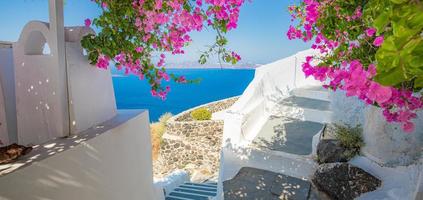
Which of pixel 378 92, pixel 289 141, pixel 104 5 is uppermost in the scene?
pixel 104 5

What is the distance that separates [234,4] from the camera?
9.36 ft

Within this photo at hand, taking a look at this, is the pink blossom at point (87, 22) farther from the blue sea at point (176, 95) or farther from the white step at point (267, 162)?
the blue sea at point (176, 95)

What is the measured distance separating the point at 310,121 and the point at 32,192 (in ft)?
24.8

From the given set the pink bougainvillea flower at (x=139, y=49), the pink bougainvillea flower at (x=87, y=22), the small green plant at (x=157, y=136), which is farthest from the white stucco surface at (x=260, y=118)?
the small green plant at (x=157, y=136)

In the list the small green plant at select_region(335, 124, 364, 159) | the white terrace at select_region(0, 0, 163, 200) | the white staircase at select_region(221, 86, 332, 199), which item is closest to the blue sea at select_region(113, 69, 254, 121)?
the white staircase at select_region(221, 86, 332, 199)

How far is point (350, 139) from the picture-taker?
241 inches

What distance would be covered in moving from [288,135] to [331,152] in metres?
1.58

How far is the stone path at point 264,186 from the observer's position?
17.9 feet

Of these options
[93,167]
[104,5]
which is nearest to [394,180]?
[93,167]

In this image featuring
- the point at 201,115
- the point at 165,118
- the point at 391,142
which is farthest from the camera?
the point at 165,118

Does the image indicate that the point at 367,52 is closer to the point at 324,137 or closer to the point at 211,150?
the point at 324,137

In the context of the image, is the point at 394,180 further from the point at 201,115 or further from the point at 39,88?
the point at 201,115

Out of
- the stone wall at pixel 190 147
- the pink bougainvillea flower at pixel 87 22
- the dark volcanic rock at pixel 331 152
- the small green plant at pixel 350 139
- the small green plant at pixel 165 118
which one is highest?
the pink bougainvillea flower at pixel 87 22

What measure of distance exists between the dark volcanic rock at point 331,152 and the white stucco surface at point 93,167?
360cm
